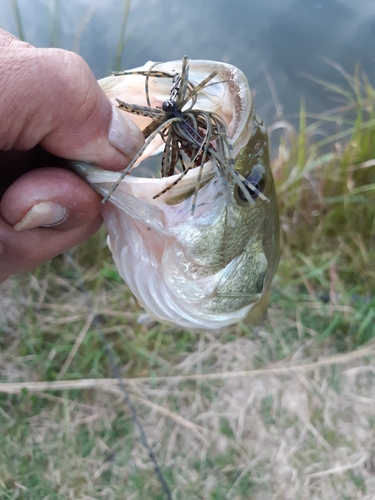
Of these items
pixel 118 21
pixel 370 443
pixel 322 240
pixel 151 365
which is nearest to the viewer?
pixel 370 443

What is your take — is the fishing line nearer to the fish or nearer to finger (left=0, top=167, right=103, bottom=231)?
the fish

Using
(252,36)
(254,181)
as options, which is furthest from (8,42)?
(252,36)

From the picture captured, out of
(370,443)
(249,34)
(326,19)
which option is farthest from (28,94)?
(326,19)

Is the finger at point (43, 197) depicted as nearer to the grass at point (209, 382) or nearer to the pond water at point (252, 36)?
the grass at point (209, 382)

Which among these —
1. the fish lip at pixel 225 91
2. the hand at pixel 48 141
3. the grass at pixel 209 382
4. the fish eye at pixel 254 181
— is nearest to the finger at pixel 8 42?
the hand at pixel 48 141

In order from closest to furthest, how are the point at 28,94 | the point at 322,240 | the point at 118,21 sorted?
the point at 28,94 < the point at 322,240 < the point at 118,21

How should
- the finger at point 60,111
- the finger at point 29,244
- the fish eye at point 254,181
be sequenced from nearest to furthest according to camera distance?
the finger at point 60,111 < the fish eye at point 254,181 < the finger at point 29,244

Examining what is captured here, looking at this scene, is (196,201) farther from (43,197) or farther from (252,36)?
(252,36)

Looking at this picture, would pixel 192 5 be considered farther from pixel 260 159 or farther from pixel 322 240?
pixel 260 159
